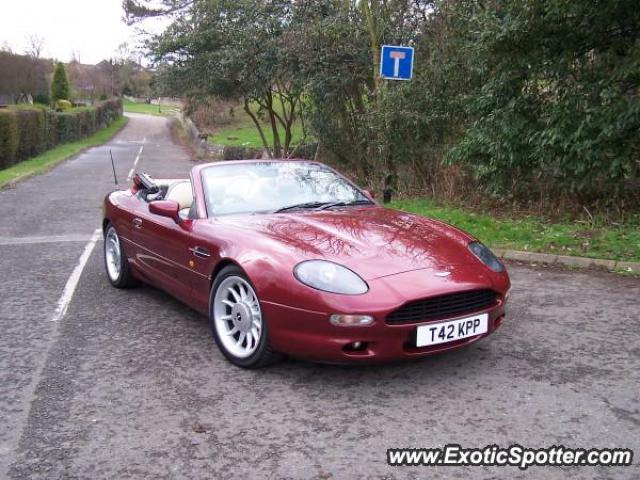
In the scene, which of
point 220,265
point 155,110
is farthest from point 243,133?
point 155,110

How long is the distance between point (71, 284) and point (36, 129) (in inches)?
954

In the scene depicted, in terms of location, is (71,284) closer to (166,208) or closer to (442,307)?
(166,208)

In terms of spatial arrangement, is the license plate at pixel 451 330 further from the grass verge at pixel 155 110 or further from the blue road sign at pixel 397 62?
the grass verge at pixel 155 110

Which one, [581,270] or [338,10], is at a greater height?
[338,10]

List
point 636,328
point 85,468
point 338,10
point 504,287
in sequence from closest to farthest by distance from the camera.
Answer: point 85,468
point 504,287
point 636,328
point 338,10

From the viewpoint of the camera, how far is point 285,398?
3.61 metres

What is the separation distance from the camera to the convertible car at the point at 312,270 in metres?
A: 3.59

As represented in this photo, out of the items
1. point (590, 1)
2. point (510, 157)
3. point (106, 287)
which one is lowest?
point (106, 287)

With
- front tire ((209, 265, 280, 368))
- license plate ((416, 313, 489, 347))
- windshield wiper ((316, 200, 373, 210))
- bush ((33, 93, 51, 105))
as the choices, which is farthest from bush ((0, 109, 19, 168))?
bush ((33, 93, 51, 105))

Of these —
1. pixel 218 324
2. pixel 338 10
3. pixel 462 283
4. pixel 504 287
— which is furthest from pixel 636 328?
pixel 338 10

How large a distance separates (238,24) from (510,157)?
12.1 metres

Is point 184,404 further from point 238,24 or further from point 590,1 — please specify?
point 238,24

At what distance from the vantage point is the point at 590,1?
24.0 ft

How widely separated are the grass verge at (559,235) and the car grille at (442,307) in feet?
11.8
